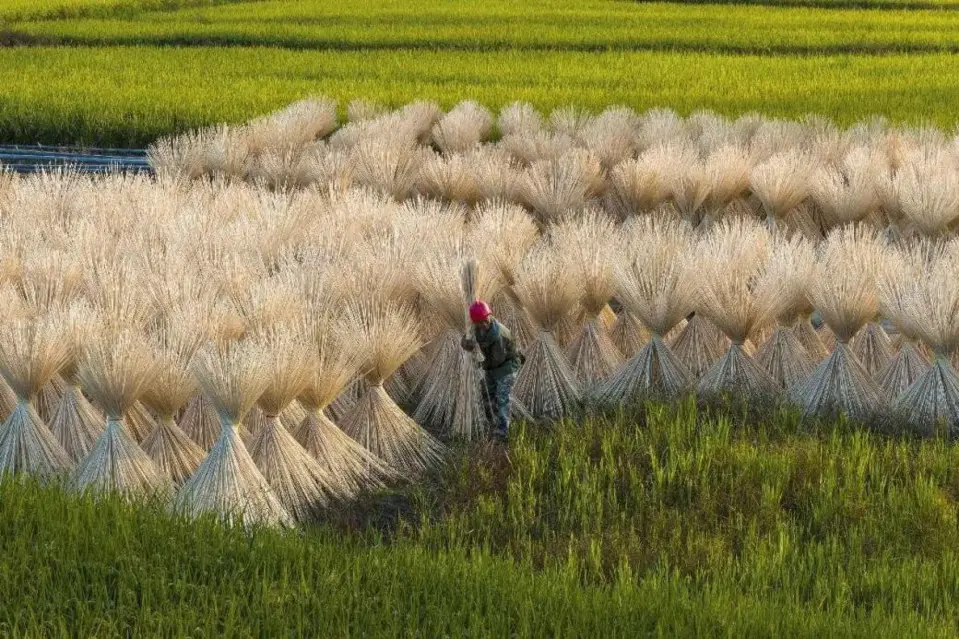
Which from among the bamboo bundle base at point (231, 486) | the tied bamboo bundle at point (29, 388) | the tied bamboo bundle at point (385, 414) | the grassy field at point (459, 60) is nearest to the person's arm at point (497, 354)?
the tied bamboo bundle at point (385, 414)

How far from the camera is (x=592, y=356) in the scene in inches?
258

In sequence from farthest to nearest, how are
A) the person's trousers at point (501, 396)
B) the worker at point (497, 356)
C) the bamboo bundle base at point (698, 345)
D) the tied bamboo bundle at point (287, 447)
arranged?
the bamboo bundle base at point (698, 345) < the person's trousers at point (501, 396) < the worker at point (497, 356) < the tied bamboo bundle at point (287, 447)

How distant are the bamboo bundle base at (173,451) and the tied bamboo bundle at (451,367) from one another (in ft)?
3.87

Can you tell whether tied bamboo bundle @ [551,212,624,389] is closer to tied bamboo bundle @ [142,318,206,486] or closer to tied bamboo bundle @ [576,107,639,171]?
tied bamboo bundle @ [142,318,206,486]

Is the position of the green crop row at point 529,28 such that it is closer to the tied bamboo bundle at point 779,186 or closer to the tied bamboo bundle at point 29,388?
the tied bamboo bundle at point 779,186

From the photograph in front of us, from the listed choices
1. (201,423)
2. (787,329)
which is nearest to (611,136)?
(787,329)

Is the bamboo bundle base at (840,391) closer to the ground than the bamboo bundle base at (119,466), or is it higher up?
higher up

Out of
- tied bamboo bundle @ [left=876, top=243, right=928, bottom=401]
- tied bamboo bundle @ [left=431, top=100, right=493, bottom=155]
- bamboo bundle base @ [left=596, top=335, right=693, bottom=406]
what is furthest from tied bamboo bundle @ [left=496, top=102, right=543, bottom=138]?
tied bamboo bundle @ [left=876, top=243, right=928, bottom=401]

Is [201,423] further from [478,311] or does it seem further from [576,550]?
[576,550]

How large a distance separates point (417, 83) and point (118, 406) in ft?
36.1

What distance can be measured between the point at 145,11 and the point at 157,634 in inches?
977

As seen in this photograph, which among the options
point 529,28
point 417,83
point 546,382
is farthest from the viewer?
point 529,28

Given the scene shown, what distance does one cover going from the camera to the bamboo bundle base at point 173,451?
5316 mm

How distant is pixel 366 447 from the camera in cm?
572
